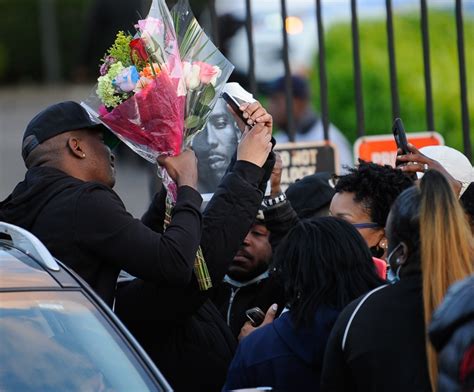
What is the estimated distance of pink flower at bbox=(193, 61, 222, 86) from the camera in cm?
407

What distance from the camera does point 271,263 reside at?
404 cm

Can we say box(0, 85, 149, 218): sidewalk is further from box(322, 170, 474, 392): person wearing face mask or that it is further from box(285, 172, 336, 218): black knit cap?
box(322, 170, 474, 392): person wearing face mask

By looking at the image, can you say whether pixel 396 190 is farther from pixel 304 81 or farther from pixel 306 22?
pixel 306 22

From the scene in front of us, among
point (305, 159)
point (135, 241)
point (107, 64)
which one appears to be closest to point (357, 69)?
point (305, 159)

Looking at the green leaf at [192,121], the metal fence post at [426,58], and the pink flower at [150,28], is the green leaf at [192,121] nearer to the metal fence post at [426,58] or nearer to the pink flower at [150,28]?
the pink flower at [150,28]

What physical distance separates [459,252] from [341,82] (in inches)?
284

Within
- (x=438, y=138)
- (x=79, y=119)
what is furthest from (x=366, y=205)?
(x=438, y=138)

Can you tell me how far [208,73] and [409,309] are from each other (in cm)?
134

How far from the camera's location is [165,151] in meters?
4.07

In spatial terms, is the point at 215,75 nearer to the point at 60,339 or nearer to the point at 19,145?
the point at 60,339

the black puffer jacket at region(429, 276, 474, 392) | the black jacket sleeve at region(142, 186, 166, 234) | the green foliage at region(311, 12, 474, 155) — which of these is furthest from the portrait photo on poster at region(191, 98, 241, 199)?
the green foliage at region(311, 12, 474, 155)

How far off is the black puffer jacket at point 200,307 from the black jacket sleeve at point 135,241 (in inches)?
6.5

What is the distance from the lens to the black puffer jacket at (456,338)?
2.32m

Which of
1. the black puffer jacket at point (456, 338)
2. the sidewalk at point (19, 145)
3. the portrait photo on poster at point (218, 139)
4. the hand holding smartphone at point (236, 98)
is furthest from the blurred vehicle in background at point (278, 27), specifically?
the black puffer jacket at point (456, 338)
